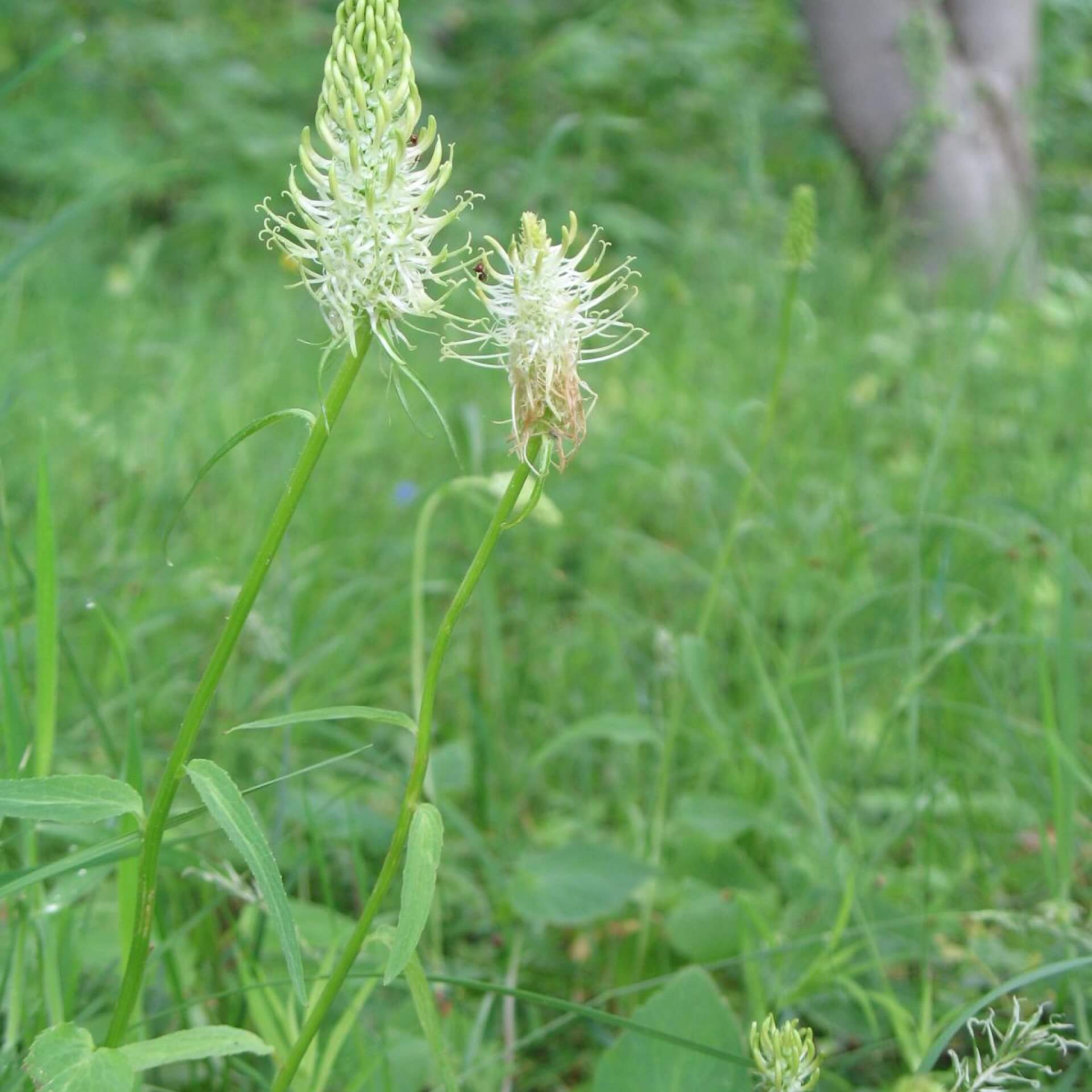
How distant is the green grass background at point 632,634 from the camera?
1.29m

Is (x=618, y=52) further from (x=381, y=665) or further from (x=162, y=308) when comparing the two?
(x=381, y=665)

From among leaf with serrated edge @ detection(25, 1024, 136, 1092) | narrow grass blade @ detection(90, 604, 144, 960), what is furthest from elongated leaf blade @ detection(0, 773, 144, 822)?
narrow grass blade @ detection(90, 604, 144, 960)

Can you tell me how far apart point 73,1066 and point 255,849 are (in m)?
0.19

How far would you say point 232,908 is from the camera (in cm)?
146

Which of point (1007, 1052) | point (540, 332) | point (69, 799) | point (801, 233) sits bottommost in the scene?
point (1007, 1052)

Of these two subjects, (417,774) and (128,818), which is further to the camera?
(128,818)

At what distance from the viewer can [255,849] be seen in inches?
27.5

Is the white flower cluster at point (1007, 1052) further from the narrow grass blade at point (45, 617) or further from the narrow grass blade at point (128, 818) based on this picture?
the narrow grass blade at point (45, 617)

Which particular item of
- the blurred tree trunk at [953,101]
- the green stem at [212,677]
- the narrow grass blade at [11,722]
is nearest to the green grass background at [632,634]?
the narrow grass blade at [11,722]

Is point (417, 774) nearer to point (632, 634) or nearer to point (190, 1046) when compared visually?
point (190, 1046)

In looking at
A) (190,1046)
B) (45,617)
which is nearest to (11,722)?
(45,617)

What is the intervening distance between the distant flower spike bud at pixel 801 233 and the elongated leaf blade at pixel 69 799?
1.10 metres

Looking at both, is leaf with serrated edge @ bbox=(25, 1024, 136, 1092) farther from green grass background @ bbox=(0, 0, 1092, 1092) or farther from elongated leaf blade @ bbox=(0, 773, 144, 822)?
green grass background @ bbox=(0, 0, 1092, 1092)

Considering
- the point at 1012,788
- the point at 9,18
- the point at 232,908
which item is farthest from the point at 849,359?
the point at 9,18
